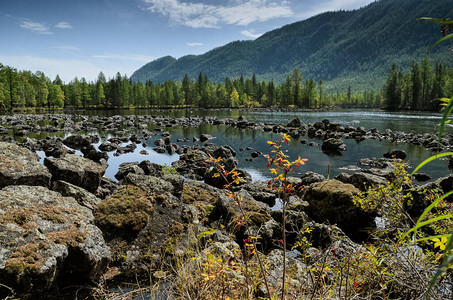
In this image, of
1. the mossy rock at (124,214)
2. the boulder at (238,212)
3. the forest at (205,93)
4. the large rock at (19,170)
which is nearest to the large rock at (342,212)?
the boulder at (238,212)

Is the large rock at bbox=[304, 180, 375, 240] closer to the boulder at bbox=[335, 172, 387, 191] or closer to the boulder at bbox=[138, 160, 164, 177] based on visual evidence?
the boulder at bbox=[335, 172, 387, 191]

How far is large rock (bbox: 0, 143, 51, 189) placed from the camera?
637 centimetres

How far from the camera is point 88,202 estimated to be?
6.97 meters

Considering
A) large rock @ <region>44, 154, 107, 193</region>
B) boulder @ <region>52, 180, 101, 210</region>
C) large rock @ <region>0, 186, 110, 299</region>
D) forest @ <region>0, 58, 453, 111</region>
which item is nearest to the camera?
large rock @ <region>0, 186, 110, 299</region>

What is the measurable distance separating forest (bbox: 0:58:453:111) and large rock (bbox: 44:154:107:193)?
274 ft

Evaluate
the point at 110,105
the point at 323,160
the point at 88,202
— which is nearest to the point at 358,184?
the point at 323,160

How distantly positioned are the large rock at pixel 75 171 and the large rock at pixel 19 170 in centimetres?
79

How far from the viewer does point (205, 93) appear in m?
126

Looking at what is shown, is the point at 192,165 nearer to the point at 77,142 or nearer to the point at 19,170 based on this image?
the point at 19,170

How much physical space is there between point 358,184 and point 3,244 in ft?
45.3

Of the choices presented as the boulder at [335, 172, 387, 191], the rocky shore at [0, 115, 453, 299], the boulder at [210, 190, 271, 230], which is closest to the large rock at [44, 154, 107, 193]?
the rocky shore at [0, 115, 453, 299]

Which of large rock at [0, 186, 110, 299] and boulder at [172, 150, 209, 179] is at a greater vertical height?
large rock at [0, 186, 110, 299]

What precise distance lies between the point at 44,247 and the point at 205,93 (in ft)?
413

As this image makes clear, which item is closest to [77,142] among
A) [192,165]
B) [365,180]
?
[192,165]
